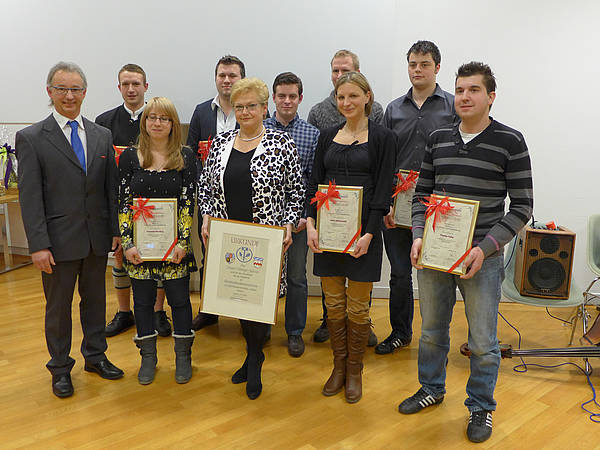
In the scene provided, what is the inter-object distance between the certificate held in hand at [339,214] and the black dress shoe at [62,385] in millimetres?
1549

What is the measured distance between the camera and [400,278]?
313 centimetres

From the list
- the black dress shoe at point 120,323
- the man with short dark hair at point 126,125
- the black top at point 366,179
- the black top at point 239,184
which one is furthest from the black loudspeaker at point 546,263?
the black dress shoe at point 120,323

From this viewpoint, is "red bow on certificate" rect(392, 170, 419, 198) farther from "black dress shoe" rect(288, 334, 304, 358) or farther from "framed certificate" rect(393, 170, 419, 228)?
"black dress shoe" rect(288, 334, 304, 358)

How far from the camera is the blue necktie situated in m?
2.54

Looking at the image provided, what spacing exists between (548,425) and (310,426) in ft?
3.80

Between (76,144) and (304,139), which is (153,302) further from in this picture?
(304,139)

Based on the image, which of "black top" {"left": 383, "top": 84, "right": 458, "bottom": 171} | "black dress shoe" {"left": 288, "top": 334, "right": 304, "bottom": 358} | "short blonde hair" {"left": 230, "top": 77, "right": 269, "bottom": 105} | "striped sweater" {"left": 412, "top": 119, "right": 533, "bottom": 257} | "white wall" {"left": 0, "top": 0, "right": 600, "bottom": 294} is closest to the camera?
"striped sweater" {"left": 412, "top": 119, "right": 533, "bottom": 257}

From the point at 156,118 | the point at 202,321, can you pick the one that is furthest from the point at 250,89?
the point at 202,321

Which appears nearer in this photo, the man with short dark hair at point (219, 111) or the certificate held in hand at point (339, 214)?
the certificate held in hand at point (339, 214)

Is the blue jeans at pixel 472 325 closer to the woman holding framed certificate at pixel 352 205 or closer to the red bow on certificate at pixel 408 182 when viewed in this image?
the woman holding framed certificate at pixel 352 205

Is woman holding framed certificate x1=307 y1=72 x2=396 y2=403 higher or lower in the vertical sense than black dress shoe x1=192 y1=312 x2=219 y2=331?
higher

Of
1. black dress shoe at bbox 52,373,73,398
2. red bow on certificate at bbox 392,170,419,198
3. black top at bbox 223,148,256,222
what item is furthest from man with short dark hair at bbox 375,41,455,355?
black dress shoe at bbox 52,373,73,398

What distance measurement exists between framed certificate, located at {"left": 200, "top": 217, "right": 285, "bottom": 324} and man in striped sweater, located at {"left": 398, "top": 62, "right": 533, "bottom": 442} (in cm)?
69

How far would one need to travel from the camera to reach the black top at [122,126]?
338cm
